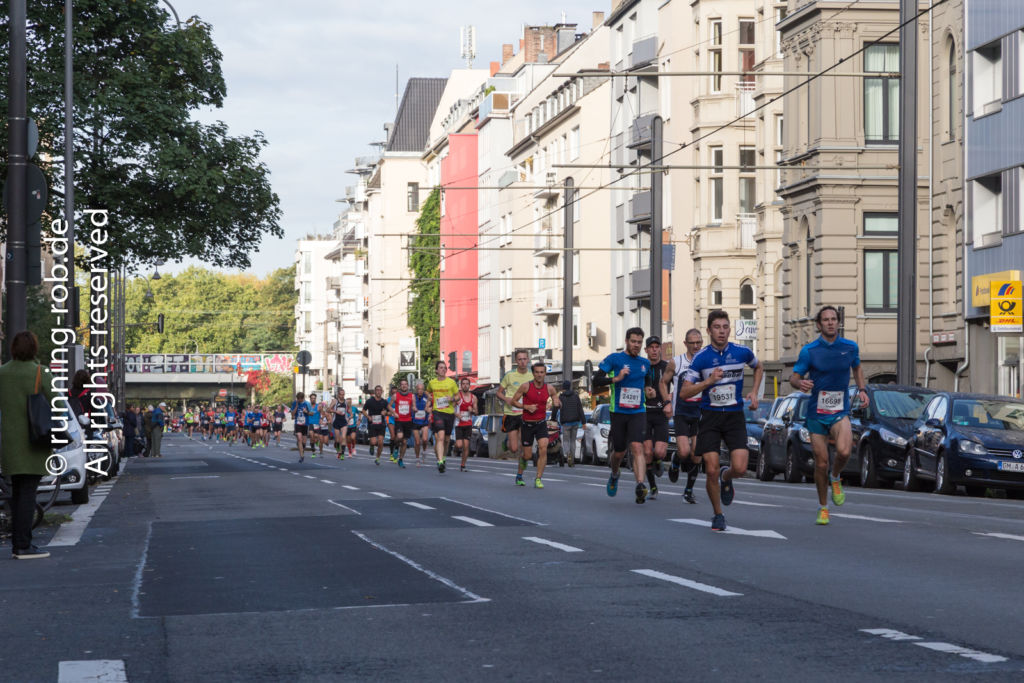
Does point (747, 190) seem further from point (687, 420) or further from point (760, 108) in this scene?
point (687, 420)

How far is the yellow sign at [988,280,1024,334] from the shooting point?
96.3 ft

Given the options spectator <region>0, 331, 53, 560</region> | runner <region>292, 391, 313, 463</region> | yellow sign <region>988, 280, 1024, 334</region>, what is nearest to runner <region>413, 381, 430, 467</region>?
runner <region>292, 391, 313, 463</region>

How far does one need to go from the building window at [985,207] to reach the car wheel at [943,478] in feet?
57.2

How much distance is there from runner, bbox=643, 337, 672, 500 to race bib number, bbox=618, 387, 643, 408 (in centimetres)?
23

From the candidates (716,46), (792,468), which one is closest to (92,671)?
(792,468)

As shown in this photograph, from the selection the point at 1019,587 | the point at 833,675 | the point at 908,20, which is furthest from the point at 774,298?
the point at 833,675

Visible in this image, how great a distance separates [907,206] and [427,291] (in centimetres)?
8287

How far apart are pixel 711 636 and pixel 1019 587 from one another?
2.85 m

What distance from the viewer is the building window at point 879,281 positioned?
4725 cm

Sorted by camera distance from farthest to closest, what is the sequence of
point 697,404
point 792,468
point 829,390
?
point 792,468, point 697,404, point 829,390

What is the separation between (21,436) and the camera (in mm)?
14125

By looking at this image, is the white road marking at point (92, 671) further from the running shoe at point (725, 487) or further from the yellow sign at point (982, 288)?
the yellow sign at point (982, 288)

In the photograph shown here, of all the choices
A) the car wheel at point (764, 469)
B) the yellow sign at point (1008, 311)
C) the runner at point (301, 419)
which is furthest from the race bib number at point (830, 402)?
the runner at point (301, 419)

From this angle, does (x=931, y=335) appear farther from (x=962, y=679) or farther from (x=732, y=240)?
(x=962, y=679)
